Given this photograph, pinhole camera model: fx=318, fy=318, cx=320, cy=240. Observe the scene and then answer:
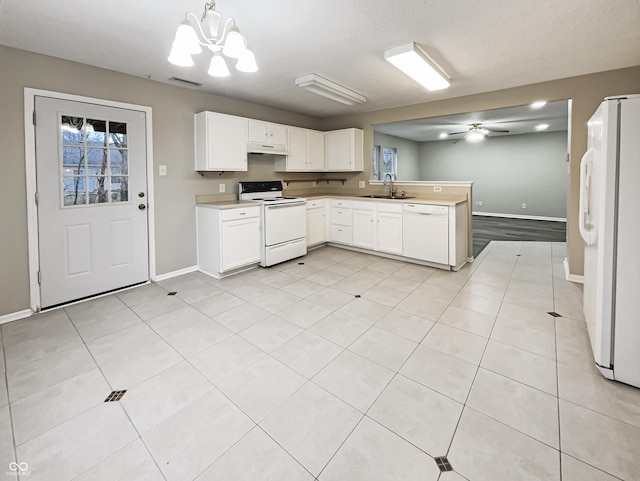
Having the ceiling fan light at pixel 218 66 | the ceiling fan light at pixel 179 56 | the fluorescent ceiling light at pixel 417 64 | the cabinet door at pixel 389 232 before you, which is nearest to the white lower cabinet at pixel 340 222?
the cabinet door at pixel 389 232

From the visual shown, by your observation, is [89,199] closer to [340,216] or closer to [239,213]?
[239,213]

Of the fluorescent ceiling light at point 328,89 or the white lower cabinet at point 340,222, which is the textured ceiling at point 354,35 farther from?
the white lower cabinet at point 340,222

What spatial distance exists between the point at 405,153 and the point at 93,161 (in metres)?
8.67

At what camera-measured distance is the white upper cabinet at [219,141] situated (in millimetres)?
3914

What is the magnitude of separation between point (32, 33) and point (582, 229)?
14.4 ft

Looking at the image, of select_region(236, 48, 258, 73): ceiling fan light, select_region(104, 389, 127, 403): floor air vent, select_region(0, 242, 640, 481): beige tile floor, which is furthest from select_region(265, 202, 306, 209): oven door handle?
select_region(104, 389, 127, 403): floor air vent

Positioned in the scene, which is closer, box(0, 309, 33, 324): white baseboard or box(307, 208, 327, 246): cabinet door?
box(0, 309, 33, 324): white baseboard

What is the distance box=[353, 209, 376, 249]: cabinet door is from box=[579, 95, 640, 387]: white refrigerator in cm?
304

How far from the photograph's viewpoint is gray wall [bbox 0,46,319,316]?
274cm

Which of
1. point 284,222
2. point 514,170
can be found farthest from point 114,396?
point 514,170

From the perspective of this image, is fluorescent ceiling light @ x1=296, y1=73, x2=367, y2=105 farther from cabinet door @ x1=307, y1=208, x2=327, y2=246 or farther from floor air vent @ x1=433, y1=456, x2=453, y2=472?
floor air vent @ x1=433, y1=456, x2=453, y2=472

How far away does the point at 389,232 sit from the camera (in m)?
4.66

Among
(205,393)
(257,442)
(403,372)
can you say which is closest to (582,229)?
(403,372)

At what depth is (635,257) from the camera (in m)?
1.78
